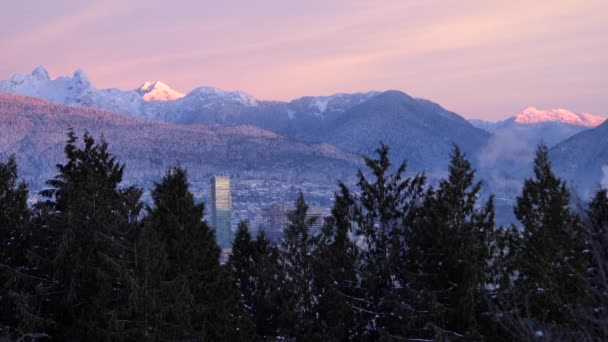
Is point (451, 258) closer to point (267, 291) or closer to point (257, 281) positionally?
point (267, 291)

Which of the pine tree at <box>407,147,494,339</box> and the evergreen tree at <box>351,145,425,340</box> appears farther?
the evergreen tree at <box>351,145,425,340</box>

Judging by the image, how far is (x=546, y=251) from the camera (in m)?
27.5

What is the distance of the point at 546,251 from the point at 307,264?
27.7 ft

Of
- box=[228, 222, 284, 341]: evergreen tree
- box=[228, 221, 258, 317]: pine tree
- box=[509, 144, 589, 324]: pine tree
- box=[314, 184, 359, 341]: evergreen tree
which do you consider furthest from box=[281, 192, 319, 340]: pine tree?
box=[509, 144, 589, 324]: pine tree

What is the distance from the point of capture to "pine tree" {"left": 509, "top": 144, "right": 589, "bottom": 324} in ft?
72.3

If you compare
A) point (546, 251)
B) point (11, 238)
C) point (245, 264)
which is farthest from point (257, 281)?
point (546, 251)

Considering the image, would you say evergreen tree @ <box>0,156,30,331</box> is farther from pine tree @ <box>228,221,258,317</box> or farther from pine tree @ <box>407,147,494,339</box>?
pine tree @ <box>407,147,494,339</box>

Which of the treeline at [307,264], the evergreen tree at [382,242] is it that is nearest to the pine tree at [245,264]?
the treeline at [307,264]

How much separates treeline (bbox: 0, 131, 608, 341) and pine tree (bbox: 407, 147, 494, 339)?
0.15 ft

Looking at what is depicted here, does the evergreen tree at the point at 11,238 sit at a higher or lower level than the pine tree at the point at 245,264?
higher

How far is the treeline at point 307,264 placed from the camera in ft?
71.6

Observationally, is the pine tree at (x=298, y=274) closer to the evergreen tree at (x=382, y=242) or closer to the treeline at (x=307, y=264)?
the treeline at (x=307, y=264)

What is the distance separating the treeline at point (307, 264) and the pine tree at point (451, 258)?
0.15 feet

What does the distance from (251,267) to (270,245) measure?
1372mm
